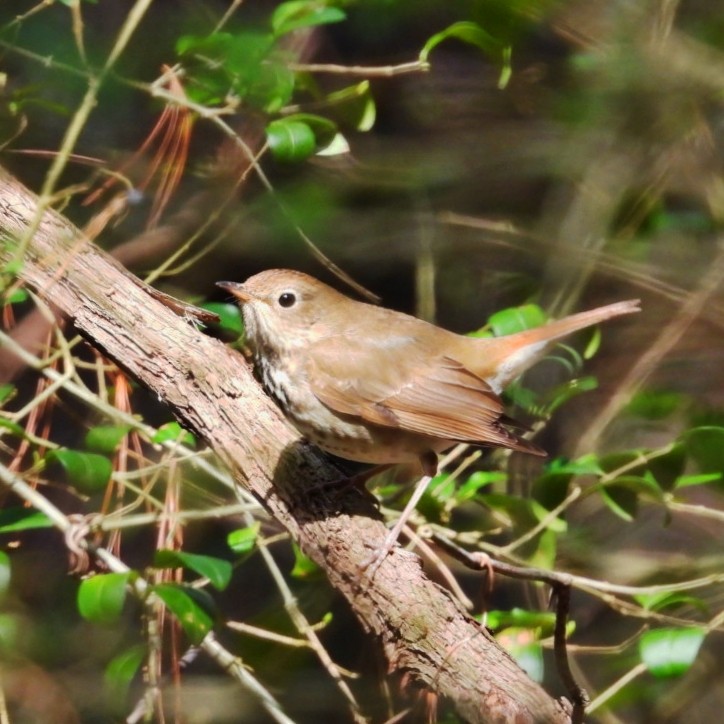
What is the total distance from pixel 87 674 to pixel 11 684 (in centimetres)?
28

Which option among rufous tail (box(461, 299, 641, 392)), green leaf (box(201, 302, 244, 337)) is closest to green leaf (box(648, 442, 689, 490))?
rufous tail (box(461, 299, 641, 392))

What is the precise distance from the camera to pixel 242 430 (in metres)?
2.25

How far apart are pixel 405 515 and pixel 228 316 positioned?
75 cm

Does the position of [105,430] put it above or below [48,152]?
below

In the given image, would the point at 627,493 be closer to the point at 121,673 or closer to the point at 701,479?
the point at 701,479

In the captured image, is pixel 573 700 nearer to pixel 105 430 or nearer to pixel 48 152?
pixel 105 430

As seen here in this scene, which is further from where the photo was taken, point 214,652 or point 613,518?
point 613,518

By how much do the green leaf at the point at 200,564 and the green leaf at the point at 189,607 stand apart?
0.05m

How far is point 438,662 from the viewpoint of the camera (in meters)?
1.97

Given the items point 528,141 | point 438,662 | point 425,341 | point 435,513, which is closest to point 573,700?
point 438,662

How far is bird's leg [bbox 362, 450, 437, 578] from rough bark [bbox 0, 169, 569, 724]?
0.02 m

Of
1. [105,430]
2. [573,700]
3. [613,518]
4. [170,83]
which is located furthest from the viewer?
[613,518]

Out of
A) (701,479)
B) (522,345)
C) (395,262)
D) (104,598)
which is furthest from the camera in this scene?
(395,262)

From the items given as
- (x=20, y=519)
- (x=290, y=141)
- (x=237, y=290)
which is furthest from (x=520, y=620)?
(x=290, y=141)
